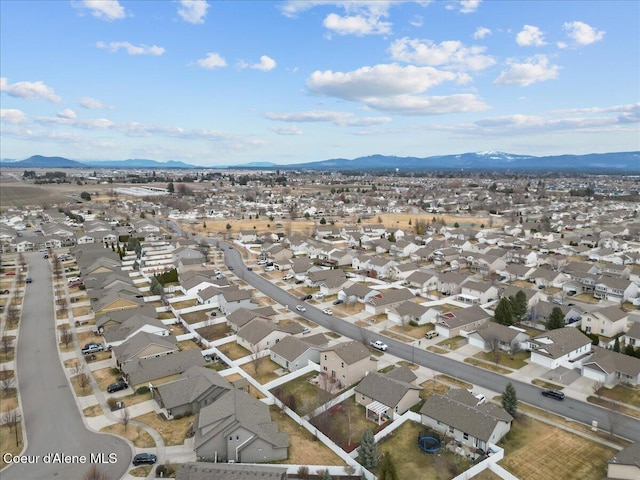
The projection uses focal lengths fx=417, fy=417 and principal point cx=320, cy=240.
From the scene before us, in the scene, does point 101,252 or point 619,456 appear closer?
point 619,456

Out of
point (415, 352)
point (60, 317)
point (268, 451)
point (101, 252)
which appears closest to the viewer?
point (268, 451)

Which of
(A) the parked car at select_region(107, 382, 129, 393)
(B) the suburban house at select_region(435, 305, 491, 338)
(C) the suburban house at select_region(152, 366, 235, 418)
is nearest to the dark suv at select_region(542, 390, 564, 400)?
(B) the suburban house at select_region(435, 305, 491, 338)

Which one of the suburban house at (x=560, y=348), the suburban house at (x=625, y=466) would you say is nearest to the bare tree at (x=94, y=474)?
the suburban house at (x=625, y=466)

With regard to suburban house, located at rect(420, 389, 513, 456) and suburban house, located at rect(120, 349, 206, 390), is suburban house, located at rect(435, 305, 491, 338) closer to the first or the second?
suburban house, located at rect(420, 389, 513, 456)

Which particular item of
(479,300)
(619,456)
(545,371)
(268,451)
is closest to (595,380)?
(545,371)

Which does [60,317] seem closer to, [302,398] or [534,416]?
[302,398]

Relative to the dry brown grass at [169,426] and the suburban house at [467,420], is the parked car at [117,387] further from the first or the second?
the suburban house at [467,420]

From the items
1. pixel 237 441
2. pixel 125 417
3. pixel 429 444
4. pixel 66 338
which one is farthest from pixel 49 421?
pixel 429 444

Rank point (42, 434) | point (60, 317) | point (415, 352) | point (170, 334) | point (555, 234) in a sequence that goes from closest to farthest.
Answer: point (42, 434) → point (415, 352) → point (170, 334) → point (60, 317) → point (555, 234)
